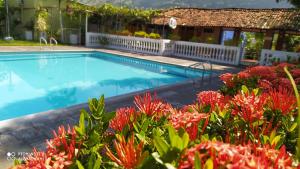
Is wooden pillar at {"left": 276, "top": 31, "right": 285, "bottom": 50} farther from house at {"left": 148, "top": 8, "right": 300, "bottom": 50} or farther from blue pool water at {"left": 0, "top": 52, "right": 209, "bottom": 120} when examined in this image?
blue pool water at {"left": 0, "top": 52, "right": 209, "bottom": 120}

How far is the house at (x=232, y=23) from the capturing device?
17.6 metres

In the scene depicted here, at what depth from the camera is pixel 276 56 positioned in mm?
15422

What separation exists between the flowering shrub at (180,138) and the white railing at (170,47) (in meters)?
15.9

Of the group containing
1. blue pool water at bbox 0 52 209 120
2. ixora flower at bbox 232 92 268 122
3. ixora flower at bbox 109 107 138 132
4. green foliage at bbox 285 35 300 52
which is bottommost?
blue pool water at bbox 0 52 209 120

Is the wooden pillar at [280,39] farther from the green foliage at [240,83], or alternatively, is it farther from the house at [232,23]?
the green foliage at [240,83]

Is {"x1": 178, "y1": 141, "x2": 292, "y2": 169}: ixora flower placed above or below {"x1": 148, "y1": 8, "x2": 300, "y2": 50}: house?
below

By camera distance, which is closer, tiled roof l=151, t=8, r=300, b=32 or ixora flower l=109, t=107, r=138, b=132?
ixora flower l=109, t=107, r=138, b=132

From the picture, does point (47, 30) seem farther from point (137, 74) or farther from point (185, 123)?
point (185, 123)

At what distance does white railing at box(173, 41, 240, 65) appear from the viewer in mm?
17359

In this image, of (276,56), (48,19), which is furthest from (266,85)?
(48,19)

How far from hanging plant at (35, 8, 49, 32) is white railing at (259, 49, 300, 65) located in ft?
57.7

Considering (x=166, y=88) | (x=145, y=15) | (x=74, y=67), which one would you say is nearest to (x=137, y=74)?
(x=74, y=67)

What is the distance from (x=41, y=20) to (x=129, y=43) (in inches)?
311

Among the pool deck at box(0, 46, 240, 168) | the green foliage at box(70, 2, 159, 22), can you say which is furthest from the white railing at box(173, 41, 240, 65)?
the pool deck at box(0, 46, 240, 168)
